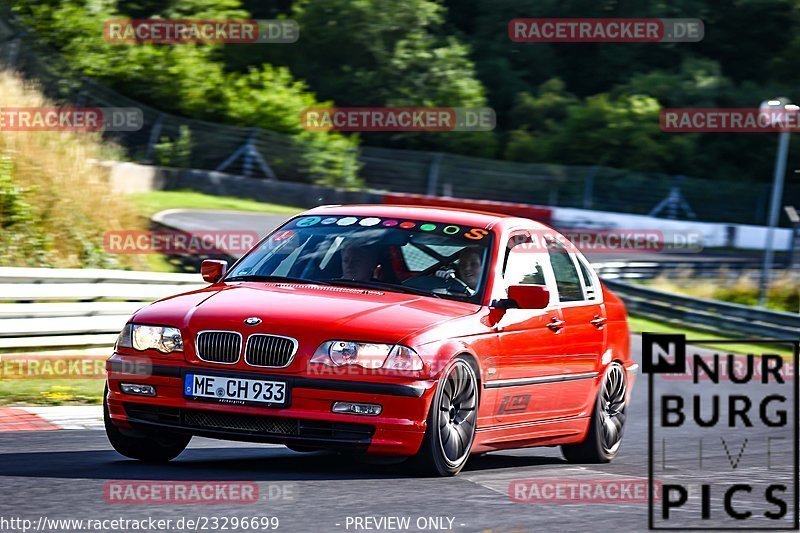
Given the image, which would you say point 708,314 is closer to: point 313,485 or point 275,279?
point 275,279

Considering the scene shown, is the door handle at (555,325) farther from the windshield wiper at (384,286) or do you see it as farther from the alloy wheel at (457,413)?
the alloy wheel at (457,413)

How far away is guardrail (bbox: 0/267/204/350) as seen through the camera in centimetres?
1247

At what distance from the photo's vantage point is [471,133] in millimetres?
44312

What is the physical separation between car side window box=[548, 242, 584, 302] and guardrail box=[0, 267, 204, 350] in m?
5.74

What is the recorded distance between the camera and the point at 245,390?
6598 millimetres

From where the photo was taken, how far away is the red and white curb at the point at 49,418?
8820 mm

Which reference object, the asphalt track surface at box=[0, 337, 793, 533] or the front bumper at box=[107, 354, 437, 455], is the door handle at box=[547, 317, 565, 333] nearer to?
the asphalt track surface at box=[0, 337, 793, 533]

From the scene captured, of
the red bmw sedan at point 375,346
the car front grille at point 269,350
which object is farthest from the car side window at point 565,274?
the car front grille at point 269,350

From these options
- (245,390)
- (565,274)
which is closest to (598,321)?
(565,274)

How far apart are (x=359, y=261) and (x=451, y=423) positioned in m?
1.24

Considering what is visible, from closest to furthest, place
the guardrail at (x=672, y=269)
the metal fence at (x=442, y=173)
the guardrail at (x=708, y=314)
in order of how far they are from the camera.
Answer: the guardrail at (x=708, y=314)
the guardrail at (x=672, y=269)
the metal fence at (x=442, y=173)

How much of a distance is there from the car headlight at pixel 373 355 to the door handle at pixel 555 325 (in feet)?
5.59

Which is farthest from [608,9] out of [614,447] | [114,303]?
[614,447]

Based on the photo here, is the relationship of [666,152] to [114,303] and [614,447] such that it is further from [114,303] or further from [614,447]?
[614,447]
